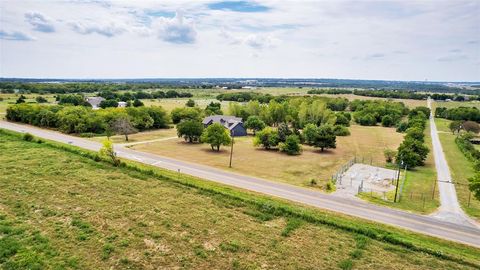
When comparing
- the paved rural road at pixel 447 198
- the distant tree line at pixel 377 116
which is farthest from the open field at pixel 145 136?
the distant tree line at pixel 377 116

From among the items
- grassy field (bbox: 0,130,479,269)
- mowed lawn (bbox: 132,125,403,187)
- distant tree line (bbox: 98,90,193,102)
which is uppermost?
distant tree line (bbox: 98,90,193,102)

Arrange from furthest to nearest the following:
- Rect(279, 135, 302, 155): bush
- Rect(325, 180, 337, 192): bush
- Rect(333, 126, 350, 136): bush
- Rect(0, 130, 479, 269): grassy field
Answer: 1. Rect(333, 126, 350, 136): bush
2. Rect(279, 135, 302, 155): bush
3. Rect(325, 180, 337, 192): bush
4. Rect(0, 130, 479, 269): grassy field

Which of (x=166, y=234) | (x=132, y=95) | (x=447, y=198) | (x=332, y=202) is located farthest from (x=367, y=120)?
(x=132, y=95)

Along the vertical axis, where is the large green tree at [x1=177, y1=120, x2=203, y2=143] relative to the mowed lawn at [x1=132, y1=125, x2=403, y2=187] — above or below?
above

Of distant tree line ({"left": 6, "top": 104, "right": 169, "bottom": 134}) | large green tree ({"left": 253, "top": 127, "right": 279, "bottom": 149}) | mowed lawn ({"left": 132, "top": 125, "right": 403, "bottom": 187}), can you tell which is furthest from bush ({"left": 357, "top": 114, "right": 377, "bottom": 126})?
distant tree line ({"left": 6, "top": 104, "right": 169, "bottom": 134})

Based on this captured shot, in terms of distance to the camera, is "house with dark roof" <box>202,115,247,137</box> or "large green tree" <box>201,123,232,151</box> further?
"house with dark roof" <box>202,115,247,137</box>

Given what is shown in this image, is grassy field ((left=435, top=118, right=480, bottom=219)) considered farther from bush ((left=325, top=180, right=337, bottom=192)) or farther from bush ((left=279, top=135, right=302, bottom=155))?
bush ((left=279, top=135, right=302, bottom=155))

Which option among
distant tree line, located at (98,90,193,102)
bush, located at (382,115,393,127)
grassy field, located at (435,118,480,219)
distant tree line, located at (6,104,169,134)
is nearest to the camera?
grassy field, located at (435,118,480,219)
